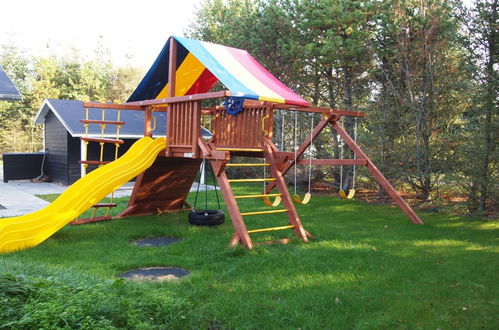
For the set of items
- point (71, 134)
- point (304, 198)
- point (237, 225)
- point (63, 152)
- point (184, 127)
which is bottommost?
point (237, 225)

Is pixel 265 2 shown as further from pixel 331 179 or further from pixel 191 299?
pixel 191 299

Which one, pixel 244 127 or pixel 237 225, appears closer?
pixel 237 225

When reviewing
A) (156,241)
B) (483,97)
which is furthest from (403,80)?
(156,241)

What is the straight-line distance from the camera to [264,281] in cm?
447

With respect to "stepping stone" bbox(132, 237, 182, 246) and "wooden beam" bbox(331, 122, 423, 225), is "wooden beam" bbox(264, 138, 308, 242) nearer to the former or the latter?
"wooden beam" bbox(331, 122, 423, 225)

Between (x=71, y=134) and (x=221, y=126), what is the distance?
295 inches

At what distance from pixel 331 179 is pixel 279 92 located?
7245mm

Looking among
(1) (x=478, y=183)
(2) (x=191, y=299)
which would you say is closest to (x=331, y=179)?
(1) (x=478, y=183)

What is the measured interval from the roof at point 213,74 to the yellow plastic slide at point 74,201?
1.40 metres

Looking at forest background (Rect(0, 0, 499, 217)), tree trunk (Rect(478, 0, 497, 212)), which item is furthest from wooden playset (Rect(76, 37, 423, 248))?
forest background (Rect(0, 0, 499, 217))

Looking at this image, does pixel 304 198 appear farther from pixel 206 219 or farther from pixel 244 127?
pixel 244 127

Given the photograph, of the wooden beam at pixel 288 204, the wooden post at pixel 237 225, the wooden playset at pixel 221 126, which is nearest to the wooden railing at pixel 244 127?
the wooden playset at pixel 221 126

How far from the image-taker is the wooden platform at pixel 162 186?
822 cm

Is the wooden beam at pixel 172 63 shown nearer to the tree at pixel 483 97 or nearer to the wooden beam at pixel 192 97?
the wooden beam at pixel 192 97
